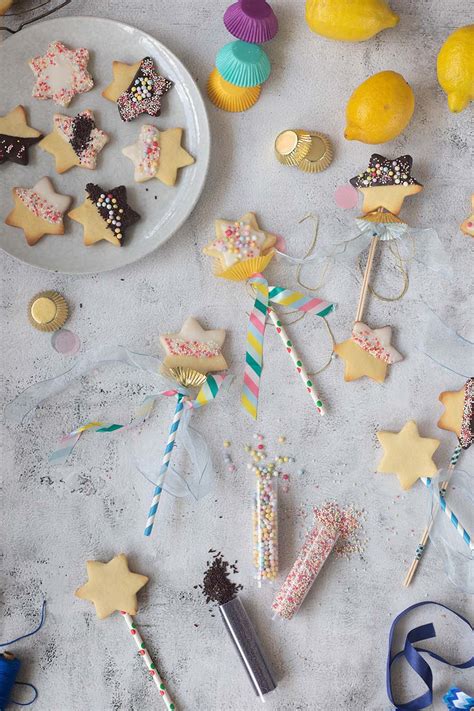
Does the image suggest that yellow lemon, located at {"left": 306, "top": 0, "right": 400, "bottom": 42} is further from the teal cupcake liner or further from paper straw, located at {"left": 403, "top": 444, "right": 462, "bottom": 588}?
paper straw, located at {"left": 403, "top": 444, "right": 462, "bottom": 588}

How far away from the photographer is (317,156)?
152 cm

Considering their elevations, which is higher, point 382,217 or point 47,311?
point 382,217

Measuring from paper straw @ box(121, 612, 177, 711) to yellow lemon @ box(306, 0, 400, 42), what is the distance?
133cm

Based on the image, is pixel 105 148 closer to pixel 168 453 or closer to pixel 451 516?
pixel 168 453

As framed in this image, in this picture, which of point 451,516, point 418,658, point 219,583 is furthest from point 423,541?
point 219,583

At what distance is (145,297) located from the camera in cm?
156

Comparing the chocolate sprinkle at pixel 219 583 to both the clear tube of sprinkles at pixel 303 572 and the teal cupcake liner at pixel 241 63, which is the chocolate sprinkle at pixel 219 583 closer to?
the clear tube of sprinkles at pixel 303 572

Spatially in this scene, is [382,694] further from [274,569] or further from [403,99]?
[403,99]

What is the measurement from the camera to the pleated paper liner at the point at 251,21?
1.43m

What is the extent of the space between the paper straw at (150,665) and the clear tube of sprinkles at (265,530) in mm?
296

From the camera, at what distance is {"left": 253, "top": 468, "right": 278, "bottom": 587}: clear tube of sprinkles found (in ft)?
4.91

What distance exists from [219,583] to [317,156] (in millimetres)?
967

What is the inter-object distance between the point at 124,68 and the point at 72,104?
14 centimetres

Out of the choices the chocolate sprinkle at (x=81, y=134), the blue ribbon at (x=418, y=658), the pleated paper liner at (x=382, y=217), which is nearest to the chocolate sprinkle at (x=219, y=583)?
the blue ribbon at (x=418, y=658)
